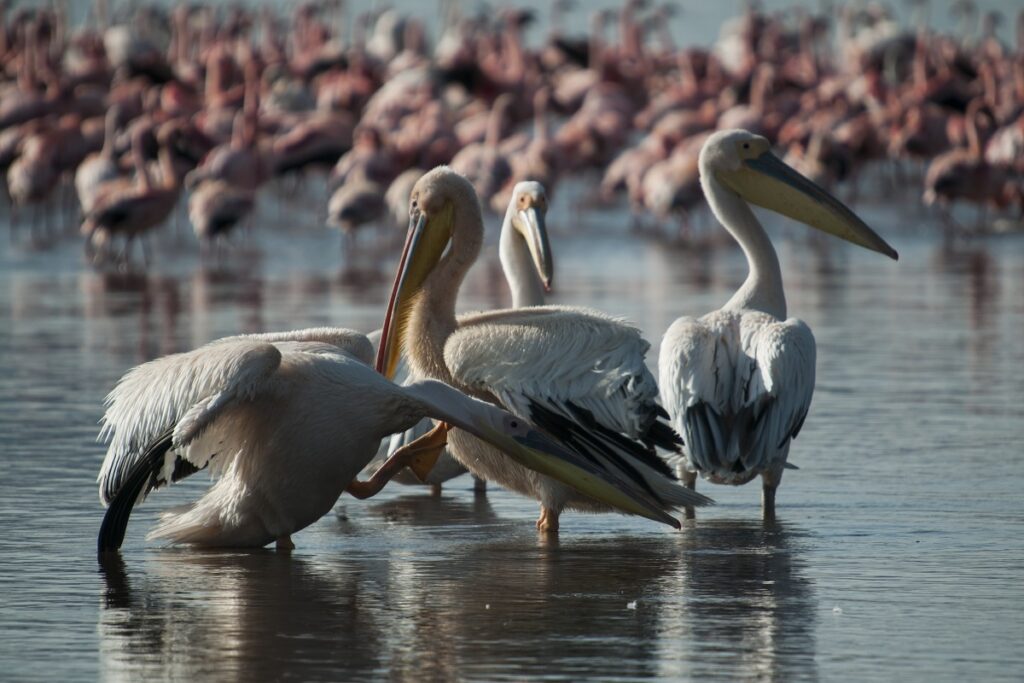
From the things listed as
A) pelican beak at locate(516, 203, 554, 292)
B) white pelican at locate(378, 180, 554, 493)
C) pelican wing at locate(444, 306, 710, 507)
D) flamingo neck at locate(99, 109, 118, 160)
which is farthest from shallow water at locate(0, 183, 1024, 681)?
flamingo neck at locate(99, 109, 118, 160)

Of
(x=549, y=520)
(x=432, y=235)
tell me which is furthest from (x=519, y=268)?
(x=549, y=520)

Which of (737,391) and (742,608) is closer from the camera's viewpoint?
(742,608)

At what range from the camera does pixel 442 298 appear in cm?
672

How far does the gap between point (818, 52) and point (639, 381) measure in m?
40.8

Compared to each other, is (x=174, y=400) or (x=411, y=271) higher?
(x=411, y=271)

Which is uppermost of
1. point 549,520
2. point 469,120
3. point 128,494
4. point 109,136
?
point 469,120

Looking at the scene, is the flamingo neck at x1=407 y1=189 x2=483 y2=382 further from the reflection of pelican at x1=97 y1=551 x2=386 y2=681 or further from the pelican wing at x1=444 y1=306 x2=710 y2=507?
the reflection of pelican at x1=97 y1=551 x2=386 y2=681

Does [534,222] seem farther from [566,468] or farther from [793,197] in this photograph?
[566,468]

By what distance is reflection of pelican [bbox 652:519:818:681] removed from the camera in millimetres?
4691

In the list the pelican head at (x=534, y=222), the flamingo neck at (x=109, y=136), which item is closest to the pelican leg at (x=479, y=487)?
the pelican head at (x=534, y=222)

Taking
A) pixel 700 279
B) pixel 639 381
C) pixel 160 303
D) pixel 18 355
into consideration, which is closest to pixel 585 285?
pixel 700 279

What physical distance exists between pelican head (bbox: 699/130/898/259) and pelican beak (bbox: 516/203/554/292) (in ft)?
2.69

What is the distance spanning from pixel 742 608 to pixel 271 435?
4.97 ft

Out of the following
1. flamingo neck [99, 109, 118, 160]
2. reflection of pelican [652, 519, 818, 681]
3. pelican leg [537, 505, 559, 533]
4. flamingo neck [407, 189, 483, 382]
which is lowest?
reflection of pelican [652, 519, 818, 681]
